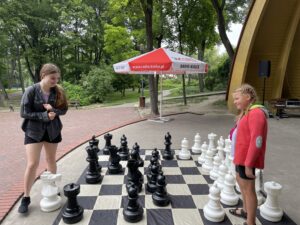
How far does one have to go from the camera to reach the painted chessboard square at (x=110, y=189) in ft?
9.70

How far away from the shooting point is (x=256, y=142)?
2014mm

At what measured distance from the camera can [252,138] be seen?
79.8 inches

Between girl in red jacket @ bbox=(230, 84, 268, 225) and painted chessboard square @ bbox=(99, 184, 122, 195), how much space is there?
1506mm

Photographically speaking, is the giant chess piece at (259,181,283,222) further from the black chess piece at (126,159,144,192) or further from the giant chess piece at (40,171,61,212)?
the giant chess piece at (40,171,61,212)

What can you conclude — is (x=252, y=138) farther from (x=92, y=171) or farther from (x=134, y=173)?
(x=92, y=171)

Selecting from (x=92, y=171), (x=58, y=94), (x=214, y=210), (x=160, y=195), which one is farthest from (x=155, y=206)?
(x=58, y=94)

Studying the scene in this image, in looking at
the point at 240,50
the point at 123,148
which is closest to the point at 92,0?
the point at 240,50

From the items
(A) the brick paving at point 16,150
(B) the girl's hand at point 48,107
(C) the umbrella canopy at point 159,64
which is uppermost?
(C) the umbrella canopy at point 159,64

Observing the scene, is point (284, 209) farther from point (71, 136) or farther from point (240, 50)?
point (240, 50)

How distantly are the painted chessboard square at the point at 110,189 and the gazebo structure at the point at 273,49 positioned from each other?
24.2ft

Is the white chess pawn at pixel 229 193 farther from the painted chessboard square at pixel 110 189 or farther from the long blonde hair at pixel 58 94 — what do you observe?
the long blonde hair at pixel 58 94

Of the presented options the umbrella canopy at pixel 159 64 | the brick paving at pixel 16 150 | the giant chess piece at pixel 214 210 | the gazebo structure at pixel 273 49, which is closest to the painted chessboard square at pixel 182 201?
the giant chess piece at pixel 214 210

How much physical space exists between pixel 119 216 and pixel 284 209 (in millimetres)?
1874

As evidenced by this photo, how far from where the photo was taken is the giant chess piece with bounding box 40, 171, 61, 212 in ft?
8.60
